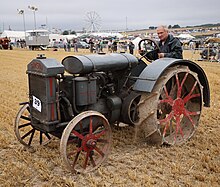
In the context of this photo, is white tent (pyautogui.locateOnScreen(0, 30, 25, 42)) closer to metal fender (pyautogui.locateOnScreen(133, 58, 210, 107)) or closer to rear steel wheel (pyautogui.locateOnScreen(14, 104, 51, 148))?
rear steel wheel (pyautogui.locateOnScreen(14, 104, 51, 148))

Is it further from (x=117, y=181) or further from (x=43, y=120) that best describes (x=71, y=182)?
(x=43, y=120)

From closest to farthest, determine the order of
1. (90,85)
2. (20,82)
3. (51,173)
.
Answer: (51,173), (90,85), (20,82)

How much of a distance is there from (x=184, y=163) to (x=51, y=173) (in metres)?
1.56

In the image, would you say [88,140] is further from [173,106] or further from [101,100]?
[173,106]

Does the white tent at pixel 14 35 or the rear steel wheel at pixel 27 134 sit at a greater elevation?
the white tent at pixel 14 35

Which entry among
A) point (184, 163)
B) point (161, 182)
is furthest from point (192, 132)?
point (161, 182)

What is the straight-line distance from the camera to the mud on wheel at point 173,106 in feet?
12.1

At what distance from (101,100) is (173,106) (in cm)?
101

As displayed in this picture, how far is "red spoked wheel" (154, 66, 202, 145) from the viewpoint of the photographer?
391 cm

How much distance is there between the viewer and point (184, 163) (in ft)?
11.5

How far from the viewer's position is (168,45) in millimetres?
4348

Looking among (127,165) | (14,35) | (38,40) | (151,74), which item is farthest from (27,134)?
(14,35)

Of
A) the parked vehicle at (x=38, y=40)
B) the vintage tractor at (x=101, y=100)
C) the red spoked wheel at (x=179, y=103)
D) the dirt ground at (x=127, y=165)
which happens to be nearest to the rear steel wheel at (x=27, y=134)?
the vintage tractor at (x=101, y=100)

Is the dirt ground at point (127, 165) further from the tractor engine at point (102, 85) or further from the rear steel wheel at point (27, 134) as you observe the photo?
the tractor engine at point (102, 85)
